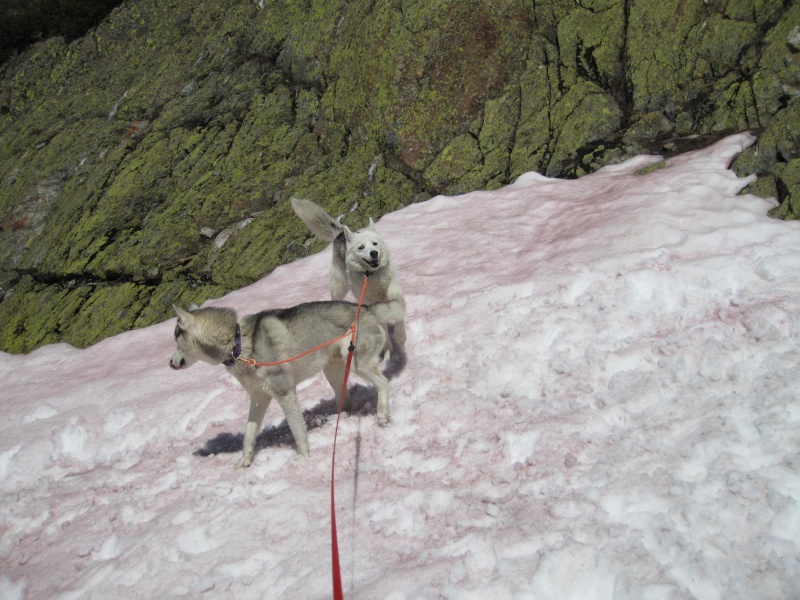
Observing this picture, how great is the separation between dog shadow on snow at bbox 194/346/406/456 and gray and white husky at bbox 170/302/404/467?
1.20ft

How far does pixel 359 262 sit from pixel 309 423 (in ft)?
6.21

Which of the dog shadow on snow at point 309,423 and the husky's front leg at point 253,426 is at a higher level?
the husky's front leg at point 253,426

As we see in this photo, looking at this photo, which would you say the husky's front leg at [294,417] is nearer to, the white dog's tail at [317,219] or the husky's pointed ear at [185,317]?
the husky's pointed ear at [185,317]

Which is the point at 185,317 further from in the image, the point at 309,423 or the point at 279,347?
the point at 309,423

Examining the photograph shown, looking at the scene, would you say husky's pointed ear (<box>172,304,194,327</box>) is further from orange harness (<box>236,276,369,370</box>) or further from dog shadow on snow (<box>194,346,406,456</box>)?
dog shadow on snow (<box>194,346,406,456</box>)

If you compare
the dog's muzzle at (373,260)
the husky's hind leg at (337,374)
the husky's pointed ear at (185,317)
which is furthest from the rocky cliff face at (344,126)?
the husky's pointed ear at (185,317)

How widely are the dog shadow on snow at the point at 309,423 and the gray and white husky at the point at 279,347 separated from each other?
366 mm

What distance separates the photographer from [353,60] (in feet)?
41.6

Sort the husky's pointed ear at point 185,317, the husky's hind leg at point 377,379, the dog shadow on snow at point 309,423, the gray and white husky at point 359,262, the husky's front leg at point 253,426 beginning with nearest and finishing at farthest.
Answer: the husky's pointed ear at point 185,317, the husky's front leg at point 253,426, the husky's hind leg at point 377,379, the dog shadow on snow at point 309,423, the gray and white husky at point 359,262

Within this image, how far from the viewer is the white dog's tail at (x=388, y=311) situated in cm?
597

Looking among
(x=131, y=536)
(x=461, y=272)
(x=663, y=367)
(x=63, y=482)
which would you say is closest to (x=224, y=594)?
(x=131, y=536)

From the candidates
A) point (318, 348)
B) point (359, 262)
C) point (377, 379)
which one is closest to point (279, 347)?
point (318, 348)

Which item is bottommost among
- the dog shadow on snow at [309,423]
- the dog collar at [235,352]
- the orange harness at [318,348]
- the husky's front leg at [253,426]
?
the dog shadow on snow at [309,423]

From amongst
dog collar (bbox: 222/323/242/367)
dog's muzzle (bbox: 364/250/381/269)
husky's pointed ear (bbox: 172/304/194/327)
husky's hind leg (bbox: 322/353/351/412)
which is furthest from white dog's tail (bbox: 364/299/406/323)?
husky's pointed ear (bbox: 172/304/194/327)
